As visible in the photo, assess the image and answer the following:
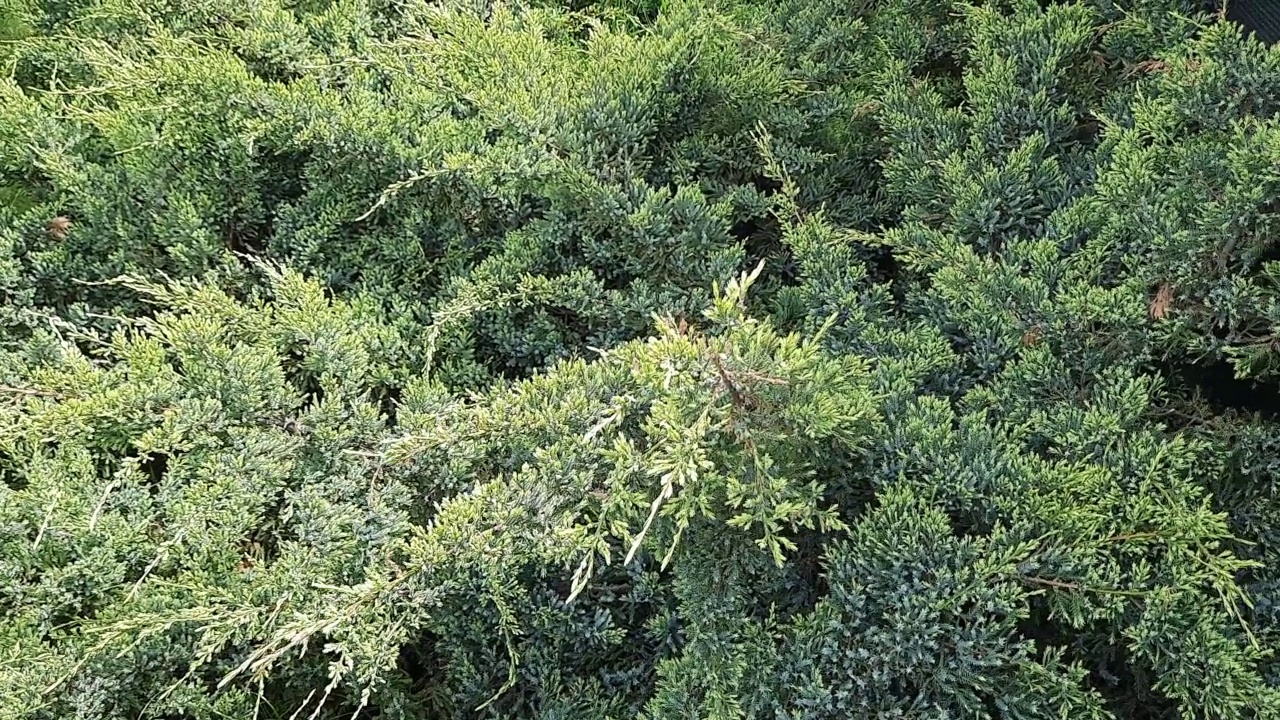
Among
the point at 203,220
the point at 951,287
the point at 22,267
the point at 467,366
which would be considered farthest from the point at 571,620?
the point at 22,267

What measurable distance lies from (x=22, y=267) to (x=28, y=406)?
0.67 metres

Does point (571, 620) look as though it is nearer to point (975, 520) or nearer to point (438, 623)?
point (438, 623)

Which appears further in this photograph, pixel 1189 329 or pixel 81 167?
pixel 81 167

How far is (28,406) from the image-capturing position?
1675 mm

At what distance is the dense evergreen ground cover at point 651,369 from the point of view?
4.32 feet

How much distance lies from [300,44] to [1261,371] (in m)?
2.40

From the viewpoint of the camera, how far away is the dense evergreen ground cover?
132 centimetres

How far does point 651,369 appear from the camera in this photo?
119 cm

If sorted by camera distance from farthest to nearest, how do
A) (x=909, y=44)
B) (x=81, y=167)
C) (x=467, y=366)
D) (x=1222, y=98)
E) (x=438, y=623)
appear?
(x=81, y=167), (x=909, y=44), (x=467, y=366), (x=438, y=623), (x=1222, y=98)

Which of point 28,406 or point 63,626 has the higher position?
point 28,406

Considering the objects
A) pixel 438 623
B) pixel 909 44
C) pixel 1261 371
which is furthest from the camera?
pixel 909 44

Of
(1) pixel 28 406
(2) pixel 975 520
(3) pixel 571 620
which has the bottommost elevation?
(3) pixel 571 620

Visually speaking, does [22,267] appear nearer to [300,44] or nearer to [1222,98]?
[300,44]

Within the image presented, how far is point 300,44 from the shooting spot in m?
2.29
